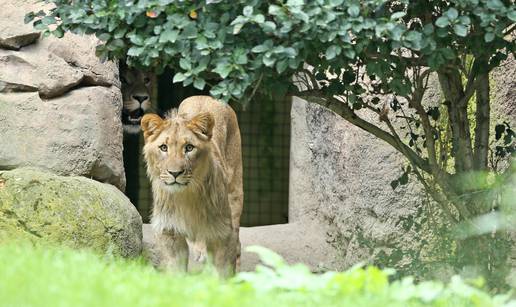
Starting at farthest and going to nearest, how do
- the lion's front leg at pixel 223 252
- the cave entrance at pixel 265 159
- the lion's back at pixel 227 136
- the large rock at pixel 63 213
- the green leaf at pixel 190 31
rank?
the cave entrance at pixel 265 159 < the lion's back at pixel 227 136 < the large rock at pixel 63 213 < the lion's front leg at pixel 223 252 < the green leaf at pixel 190 31

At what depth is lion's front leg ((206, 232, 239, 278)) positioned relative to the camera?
7625 mm

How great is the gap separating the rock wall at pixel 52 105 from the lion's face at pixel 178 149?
1.27m

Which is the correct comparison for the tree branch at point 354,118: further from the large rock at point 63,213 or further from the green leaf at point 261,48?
the large rock at point 63,213

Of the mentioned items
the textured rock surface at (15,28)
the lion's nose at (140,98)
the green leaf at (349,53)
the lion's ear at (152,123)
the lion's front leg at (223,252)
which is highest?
the textured rock surface at (15,28)

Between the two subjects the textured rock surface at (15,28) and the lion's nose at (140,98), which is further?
the lion's nose at (140,98)

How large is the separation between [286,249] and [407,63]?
A: 3788 millimetres

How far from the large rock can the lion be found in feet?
6.62

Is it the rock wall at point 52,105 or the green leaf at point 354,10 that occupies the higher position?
the green leaf at point 354,10

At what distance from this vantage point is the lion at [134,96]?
10.4 meters

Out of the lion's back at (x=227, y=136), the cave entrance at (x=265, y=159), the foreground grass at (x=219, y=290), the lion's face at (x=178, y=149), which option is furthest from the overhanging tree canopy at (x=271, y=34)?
the cave entrance at (x=265, y=159)

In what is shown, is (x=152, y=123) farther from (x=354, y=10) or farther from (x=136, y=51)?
→ (x=354, y=10)

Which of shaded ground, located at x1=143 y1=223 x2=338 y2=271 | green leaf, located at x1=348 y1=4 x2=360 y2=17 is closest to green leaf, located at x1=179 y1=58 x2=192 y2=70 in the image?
green leaf, located at x1=348 y1=4 x2=360 y2=17

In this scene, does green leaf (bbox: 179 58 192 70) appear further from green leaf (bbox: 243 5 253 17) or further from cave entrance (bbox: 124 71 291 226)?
Answer: cave entrance (bbox: 124 71 291 226)

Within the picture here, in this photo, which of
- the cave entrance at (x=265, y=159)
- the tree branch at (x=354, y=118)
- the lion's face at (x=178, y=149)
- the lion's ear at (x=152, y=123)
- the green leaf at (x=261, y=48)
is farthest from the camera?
the cave entrance at (x=265, y=159)
